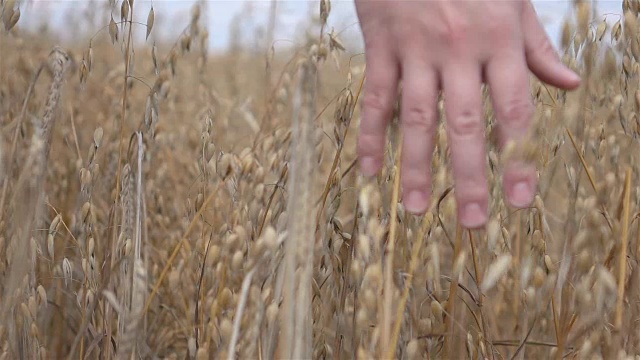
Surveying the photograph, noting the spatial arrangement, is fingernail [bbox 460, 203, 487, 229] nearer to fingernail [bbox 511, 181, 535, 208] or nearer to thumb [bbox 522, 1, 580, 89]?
fingernail [bbox 511, 181, 535, 208]

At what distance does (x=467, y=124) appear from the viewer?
635 mm

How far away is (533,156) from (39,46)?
6.33 ft

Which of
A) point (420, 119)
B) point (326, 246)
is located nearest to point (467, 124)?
point (420, 119)

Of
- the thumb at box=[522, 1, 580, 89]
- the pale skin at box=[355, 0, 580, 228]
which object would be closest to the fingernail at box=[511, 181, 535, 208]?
the pale skin at box=[355, 0, 580, 228]

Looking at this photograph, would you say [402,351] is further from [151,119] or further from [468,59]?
[151,119]

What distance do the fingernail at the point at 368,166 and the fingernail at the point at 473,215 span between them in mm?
95

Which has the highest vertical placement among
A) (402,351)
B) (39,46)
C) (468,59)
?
(39,46)

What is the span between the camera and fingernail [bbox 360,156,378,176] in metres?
0.69

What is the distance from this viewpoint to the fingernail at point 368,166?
69cm

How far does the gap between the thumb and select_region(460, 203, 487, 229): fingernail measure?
0.45 feet

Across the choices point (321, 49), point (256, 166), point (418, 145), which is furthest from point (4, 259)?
point (418, 145)

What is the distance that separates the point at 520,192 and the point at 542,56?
0.43 ft

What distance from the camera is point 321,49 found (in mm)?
913

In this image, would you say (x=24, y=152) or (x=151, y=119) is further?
(x=24, y=152)
